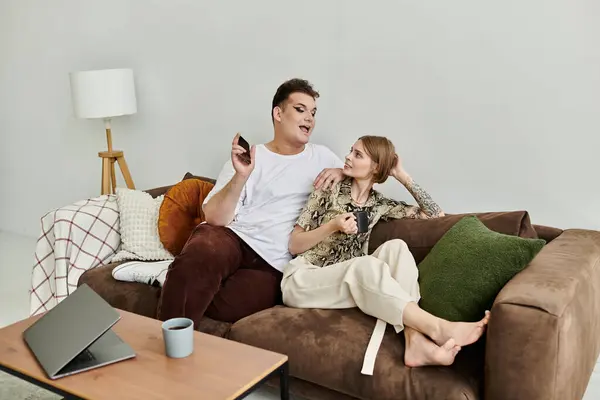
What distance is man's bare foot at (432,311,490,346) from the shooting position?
5.75ft

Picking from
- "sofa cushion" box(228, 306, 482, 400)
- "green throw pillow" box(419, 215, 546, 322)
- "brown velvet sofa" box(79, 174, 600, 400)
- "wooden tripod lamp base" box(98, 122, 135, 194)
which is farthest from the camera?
"wooden tripod lamp base" box(98, 122, 135, 194)

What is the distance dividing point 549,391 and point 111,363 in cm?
115

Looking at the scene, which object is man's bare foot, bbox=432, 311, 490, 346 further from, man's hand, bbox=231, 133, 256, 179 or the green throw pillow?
man's hand, bbox=231, 133, 256, 179

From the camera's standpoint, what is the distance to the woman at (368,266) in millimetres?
1779

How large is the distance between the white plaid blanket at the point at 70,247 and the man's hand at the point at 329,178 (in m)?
1.02

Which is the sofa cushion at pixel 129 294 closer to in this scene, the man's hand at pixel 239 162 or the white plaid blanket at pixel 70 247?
the white plaid blanket at pixel 70 247

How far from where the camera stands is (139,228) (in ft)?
8.93

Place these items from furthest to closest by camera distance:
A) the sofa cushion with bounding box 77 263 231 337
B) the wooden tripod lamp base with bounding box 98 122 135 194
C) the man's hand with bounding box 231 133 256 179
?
the wooden tripod lamp base with bounding box 98 122 135 194 → the sofa cushion with bounding box 77 263 231 337 → the man's hand with bounding box 231 133 256 179

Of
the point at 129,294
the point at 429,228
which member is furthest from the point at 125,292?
the point at 429,228

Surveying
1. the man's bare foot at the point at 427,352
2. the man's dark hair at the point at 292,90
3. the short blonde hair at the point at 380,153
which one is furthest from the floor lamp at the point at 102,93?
the man's bare foot at the point at 427,352

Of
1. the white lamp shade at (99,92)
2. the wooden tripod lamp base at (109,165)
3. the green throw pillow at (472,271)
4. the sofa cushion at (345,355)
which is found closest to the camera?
the sofa cushion at (345,355)

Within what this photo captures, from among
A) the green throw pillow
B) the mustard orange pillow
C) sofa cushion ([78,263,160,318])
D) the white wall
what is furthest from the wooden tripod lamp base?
the green throw pillow

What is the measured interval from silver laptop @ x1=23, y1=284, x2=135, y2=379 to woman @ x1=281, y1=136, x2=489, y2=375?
0.73 metres

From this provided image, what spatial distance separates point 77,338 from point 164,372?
26 centimetres
